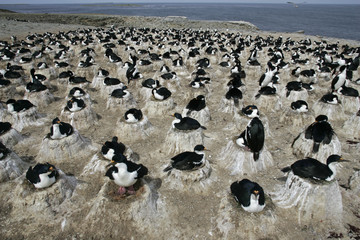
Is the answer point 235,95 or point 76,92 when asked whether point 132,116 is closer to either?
point 76,92

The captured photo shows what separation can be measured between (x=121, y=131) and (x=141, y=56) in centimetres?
1300

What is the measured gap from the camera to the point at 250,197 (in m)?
5.68

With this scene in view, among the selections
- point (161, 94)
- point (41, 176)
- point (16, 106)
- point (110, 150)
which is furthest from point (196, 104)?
point (16, 106)

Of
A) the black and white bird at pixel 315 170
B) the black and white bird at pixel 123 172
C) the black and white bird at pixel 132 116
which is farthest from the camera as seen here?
the black and white bird at pixel 132 116

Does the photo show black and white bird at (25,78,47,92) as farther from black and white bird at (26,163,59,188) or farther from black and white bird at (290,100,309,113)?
black and white bird at (290,100,309,113)

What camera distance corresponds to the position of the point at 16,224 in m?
6.16

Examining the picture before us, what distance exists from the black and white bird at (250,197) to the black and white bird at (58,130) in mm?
6214

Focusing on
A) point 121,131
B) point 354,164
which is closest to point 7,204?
point 121,131

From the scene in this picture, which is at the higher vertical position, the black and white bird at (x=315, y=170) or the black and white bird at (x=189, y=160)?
the black and white bird at (x=315, y=170)

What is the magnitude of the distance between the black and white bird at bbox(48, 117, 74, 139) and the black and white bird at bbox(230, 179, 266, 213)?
20.4ft

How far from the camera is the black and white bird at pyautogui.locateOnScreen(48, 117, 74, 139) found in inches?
323

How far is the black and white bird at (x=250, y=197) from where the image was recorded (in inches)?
222

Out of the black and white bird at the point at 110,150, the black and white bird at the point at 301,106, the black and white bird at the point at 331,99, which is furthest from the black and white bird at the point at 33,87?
the black and white bird at the point at 331,99

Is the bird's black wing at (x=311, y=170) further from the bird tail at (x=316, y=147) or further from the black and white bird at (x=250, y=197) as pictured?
the bird tail at (x=316, y=147)
